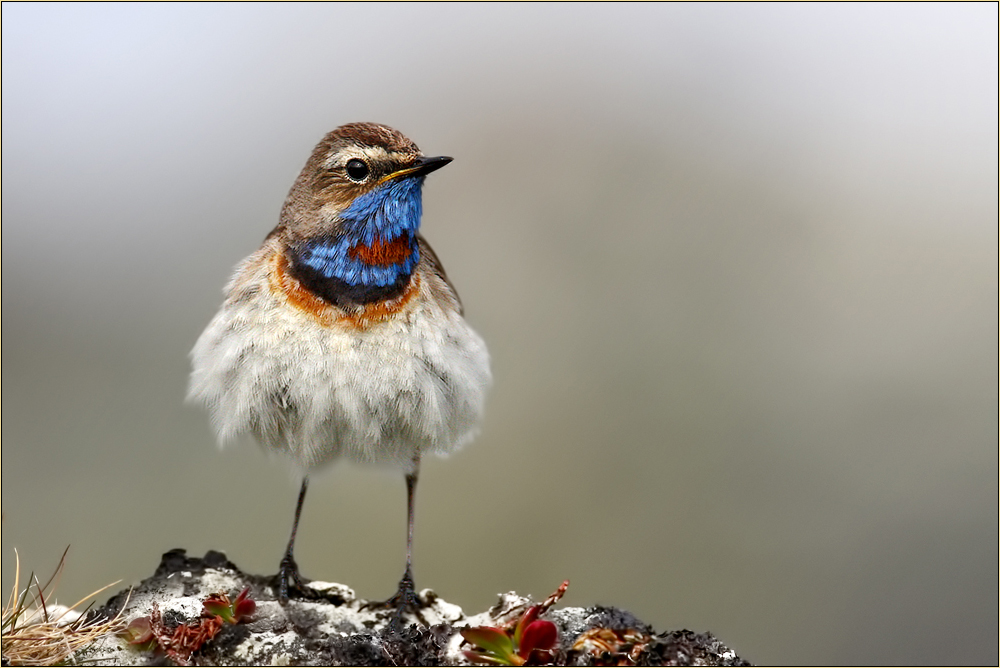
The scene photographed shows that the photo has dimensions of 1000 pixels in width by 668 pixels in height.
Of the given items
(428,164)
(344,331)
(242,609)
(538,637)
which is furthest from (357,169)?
(538,637)

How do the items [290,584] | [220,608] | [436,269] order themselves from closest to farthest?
1. [220,608]
2. [290,584]
3. [436,269]

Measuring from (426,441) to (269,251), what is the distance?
1215 mm

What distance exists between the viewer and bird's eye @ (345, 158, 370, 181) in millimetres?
3973

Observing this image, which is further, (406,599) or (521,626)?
(406,599)

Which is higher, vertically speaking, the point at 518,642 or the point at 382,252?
the point at 382,252

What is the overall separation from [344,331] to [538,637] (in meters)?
1.63

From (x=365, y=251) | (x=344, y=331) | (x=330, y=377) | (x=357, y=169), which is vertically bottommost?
(x=330, y=377)

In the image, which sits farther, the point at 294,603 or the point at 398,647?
the point at 294,603

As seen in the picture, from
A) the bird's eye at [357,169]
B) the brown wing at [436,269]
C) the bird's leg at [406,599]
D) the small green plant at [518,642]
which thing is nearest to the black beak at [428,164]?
the bird's eye at [357,169]

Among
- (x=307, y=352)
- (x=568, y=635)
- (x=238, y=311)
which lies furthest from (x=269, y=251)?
(x=568, y=635)

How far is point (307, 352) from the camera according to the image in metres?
3.91

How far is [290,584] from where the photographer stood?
438cm

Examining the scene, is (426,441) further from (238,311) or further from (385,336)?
(238,311)

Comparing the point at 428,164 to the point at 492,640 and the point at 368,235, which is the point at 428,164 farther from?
the point at 492,640
